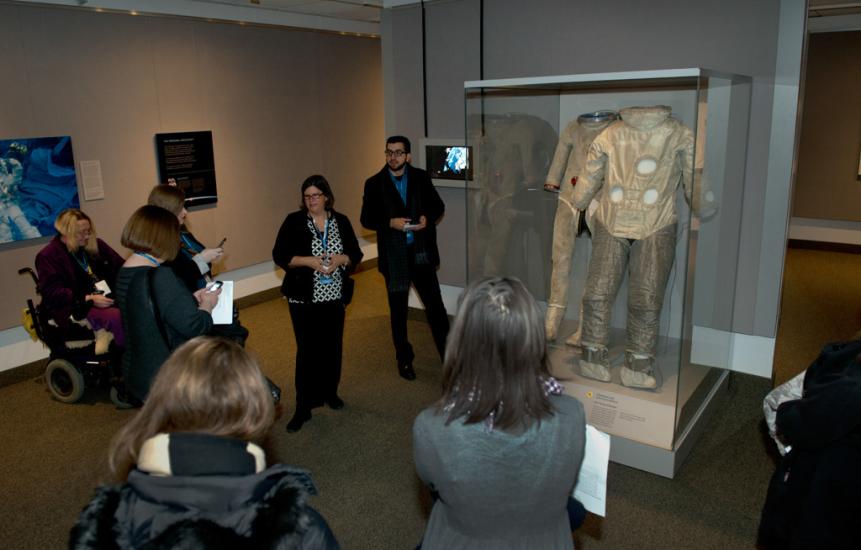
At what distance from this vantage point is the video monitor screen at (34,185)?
4625 millimetres

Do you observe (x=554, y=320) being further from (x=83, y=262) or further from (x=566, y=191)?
(x=83, y=262)

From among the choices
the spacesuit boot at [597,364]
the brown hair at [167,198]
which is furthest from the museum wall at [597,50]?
the brown hair at [167,198]

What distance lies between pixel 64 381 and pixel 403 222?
96.4 inches

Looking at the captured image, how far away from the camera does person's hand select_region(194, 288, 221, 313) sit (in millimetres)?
3004

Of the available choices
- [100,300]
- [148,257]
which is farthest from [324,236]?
[100,300]

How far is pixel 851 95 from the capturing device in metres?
7.74

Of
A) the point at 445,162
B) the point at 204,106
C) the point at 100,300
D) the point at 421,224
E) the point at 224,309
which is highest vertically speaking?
the point at 204,106

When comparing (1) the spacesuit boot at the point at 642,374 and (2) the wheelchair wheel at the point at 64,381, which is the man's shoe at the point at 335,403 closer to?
(2) the wheelchair wheel at the point at 64,381

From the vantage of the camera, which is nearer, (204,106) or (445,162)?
(445,162)

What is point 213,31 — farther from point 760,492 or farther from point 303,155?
point 760,492

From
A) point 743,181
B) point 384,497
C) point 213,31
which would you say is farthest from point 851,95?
point 384,497

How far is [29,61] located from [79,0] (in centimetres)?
58

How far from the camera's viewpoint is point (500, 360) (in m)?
1.52

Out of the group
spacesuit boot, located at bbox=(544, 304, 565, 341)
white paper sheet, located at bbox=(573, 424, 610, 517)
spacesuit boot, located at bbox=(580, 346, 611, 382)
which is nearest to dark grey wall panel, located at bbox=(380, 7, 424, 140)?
spacesuit boot, located at bbox=(544, 304, 565, 341)
